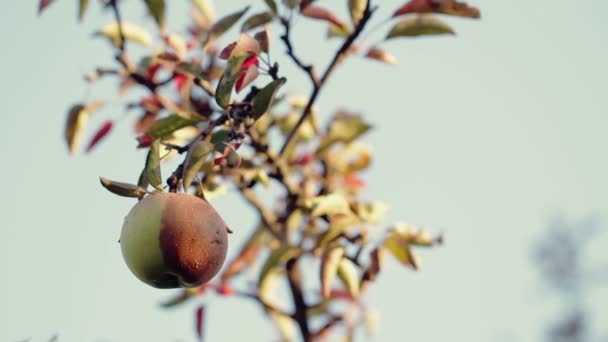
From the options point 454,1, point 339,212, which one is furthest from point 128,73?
point 454,1

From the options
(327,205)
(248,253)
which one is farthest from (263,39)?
(248,253)

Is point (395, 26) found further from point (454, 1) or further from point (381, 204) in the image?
point (381, 204)

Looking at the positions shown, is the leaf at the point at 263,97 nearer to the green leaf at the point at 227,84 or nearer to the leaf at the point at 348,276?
the green leaf at the point at 227,84

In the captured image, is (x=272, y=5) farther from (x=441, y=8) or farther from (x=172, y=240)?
(x=172, y=240)

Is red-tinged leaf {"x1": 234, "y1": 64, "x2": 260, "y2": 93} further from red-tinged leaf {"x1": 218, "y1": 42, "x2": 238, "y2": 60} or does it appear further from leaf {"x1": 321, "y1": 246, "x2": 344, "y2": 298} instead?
leaf {"x1": 321, "y1": 246, "x2": 344, "y2": 298}

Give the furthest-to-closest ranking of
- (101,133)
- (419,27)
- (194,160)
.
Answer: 1. (101,133)
2. (419,27)
3. (194,160)
